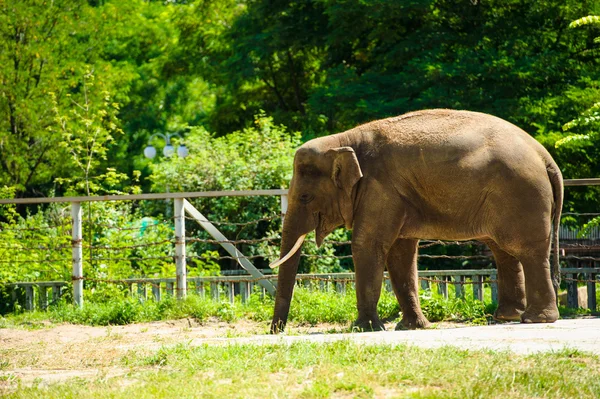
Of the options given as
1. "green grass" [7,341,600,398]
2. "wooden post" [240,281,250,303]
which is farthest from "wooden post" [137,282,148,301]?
"green grass" [7,341,600,398]

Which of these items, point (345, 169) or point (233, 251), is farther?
point (233, 251)

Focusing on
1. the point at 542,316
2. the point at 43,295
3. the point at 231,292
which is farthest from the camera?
the point at 43,295

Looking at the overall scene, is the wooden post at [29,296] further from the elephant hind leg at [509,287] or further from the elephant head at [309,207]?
the elephant hind leg at [509,287]

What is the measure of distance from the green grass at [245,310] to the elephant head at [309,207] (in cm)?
131

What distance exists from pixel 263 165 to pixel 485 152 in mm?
9216

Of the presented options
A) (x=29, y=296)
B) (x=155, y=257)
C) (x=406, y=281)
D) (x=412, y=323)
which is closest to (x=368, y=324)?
(x=412, y=323)

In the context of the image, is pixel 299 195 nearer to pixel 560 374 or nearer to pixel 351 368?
pixel 351 368

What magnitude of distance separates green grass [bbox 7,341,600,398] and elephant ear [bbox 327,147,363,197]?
2.75m

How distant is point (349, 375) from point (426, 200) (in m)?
3.85

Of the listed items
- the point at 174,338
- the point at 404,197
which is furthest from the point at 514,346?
the point at 174,338

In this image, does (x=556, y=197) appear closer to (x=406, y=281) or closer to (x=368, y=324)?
(x=406, y=281)

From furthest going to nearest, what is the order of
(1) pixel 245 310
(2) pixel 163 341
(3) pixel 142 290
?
(3) pixel 142 290, (1) pixel 245 310, (2) pixel 163 341

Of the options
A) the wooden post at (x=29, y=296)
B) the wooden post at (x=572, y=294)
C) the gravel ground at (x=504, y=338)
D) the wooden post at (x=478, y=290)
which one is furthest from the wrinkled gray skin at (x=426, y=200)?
the wooden post at (x=29, y=296)

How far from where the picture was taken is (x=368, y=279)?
989 cm
